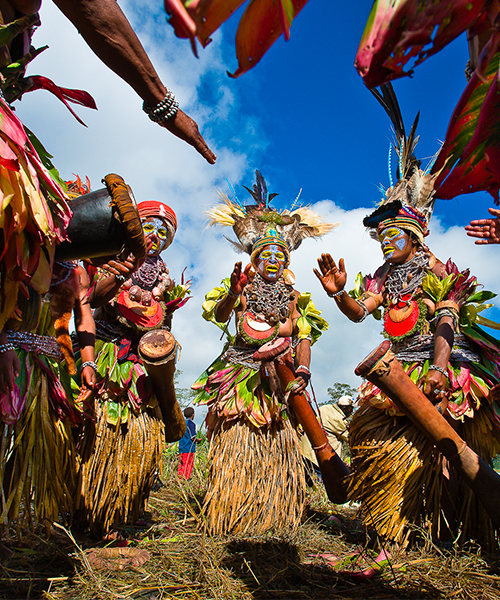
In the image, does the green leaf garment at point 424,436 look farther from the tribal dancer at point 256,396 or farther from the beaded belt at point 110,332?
the beaded belt at point 110,332

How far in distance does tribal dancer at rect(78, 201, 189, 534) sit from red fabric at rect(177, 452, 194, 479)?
6.45ft

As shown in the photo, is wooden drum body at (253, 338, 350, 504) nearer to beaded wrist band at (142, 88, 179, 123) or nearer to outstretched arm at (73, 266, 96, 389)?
outstretched arm at (73, 266, 96, 389)

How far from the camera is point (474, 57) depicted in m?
1.10

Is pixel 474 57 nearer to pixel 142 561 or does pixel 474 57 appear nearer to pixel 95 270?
pixel 95 270

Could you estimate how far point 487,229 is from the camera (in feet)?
6.30

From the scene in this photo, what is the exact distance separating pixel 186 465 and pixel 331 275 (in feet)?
11.0

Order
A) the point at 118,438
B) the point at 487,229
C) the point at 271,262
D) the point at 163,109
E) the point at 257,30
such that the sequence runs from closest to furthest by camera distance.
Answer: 1. the point at 257,30
2. the point at 163,109
3. the point at 487,229
4. the point at 118,438
5. the point at 271,262

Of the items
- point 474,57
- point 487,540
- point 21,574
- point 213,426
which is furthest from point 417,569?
point 474,57

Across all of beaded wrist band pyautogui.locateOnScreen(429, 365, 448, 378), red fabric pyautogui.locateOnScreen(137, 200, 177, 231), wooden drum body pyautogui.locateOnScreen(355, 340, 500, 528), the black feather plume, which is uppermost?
the black feather plume

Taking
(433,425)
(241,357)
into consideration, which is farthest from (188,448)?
(433,425)

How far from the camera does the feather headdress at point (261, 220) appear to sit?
421 centimetres

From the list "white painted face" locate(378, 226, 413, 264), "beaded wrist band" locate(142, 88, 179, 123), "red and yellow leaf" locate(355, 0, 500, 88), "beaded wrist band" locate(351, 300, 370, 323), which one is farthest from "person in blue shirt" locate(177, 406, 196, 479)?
"red and yellow leaf" locate(355, 0, 500, 88)

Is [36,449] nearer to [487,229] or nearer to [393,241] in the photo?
[487,229]

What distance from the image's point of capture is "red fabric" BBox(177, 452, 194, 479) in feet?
16.5
